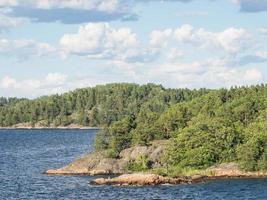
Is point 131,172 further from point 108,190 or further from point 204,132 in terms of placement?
point 108,190

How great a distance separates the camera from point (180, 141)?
5246 inches

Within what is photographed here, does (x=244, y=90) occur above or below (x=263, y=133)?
above

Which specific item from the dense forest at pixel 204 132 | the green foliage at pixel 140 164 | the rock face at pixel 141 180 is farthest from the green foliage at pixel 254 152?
the green foliage at pixel 140 164

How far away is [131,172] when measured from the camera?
130 meters

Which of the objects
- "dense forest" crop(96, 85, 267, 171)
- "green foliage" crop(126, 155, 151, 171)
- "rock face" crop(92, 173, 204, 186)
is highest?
"dense forest" crop(96, 85, 267, 171)

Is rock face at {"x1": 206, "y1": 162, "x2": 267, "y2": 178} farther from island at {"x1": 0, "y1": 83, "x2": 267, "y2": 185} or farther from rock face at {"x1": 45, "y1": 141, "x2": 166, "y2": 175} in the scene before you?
rock face at {"x1": 45, "y1": 141, "x2": 166, "y2": 175}

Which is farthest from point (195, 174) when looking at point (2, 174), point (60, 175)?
A: point (2, 174)

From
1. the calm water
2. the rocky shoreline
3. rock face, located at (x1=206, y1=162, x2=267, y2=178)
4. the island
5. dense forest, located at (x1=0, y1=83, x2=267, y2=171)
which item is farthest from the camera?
dense forest, located at (x1=0, y1=83, x2=267, y2=171)

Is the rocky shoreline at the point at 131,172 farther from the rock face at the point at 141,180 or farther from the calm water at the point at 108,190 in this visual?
the calm water at the point at 108,190

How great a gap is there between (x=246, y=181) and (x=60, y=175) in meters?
40.2

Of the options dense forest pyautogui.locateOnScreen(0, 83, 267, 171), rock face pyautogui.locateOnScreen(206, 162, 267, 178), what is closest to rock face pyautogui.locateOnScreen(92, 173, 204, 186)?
rock face pyautogui.locateOnScreen(206, 162, 267, 178)

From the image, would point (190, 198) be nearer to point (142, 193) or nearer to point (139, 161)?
point (142, 193)

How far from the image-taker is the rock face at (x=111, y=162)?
440 feet

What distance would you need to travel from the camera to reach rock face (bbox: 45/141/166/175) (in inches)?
5285
